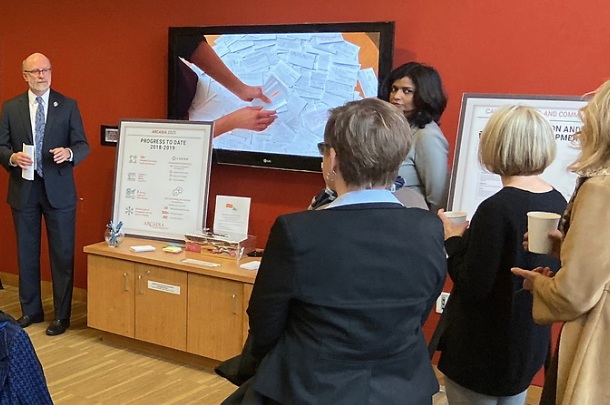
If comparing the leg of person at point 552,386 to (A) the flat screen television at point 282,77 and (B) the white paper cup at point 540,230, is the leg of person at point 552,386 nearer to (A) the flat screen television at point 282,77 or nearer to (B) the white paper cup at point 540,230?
(B) the white paper cup at point 540,230

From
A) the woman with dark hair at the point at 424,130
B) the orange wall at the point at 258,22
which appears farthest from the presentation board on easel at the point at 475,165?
the orange wall at the point at 258,22

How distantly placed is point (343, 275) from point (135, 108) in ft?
11.0

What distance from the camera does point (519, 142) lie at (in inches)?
73.1

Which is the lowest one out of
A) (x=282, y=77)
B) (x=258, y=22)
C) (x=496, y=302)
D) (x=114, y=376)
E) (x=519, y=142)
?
(x=114, y=376)

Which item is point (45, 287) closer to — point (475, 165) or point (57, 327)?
point (57, 327)

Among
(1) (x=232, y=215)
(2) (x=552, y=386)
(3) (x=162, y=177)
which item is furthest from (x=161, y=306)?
(2) (x=552, y=386)

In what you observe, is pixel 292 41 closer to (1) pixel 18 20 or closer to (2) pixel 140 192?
(2) pixel 140 192

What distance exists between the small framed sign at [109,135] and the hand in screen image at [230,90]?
76 centimetres

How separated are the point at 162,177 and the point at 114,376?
3.79ft

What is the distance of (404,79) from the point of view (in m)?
2.96

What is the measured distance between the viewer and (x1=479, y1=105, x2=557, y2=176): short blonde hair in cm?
184

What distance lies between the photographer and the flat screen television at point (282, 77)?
11.6 feet

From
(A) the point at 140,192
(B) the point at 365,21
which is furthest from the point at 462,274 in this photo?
(A) the point at 140,192

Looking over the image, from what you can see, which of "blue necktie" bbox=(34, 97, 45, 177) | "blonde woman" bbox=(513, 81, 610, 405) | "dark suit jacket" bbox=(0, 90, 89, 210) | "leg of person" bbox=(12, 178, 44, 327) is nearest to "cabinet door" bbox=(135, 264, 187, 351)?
"dark suit jacket" bbox=(0, 90, 89, 210)
